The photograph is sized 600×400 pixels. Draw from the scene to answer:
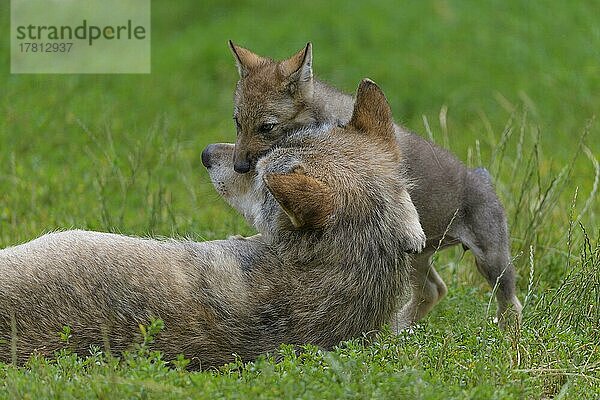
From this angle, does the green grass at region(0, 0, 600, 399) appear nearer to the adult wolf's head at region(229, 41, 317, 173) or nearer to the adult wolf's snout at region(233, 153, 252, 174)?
the adult wolf's head at region(229, 41, 317, 173)

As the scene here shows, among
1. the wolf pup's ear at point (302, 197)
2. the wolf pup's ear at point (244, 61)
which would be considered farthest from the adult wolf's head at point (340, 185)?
the wolf pup's ear at point (244, 61)

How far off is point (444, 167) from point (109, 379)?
10.4 feet

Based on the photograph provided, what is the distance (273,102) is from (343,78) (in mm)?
7434

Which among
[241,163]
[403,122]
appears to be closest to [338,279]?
[241,163]

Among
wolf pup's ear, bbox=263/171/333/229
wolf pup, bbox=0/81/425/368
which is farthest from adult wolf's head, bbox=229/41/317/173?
wolf pup's ear, bbox=263/171/333/229

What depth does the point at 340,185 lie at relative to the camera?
609cm

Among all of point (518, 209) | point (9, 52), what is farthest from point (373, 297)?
point (9, 52)

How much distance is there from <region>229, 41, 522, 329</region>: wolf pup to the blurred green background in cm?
378

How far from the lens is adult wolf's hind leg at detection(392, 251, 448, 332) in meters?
7.34

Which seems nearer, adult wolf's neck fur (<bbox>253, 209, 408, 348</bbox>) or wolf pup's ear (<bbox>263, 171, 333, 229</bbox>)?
wolf pup's ear (<bbox>263, 171, 333, 229</bbox>)

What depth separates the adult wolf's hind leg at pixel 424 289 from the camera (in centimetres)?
734

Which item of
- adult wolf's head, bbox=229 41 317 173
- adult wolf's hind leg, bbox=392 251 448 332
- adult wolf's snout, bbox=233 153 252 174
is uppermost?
adult wolf's head, bbox=229 41 317 173

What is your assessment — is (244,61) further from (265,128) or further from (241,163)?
(241,163)

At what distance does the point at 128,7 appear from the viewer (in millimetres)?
16406
